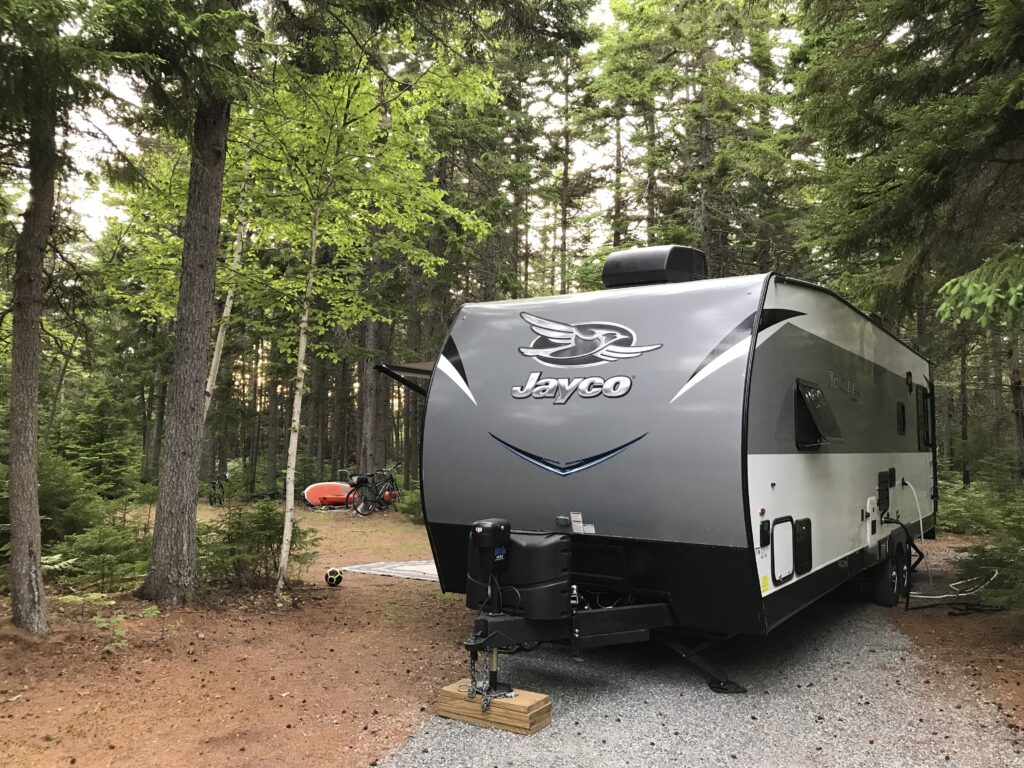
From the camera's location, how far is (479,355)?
557cm

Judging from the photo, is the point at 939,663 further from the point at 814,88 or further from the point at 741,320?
the point at 814,88

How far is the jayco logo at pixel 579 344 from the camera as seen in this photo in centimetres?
492

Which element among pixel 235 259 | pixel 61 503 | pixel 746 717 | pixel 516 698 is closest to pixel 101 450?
pixel 61 503

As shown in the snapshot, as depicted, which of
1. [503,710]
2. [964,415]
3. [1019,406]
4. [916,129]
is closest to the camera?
[503,710]

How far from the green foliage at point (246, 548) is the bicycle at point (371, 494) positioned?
26.6 feet

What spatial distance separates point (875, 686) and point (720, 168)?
11.9 metres

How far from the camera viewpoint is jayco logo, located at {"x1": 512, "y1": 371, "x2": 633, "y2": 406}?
4.81 metres

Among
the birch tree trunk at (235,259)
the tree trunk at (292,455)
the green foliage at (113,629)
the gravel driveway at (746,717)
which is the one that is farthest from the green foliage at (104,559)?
the gravel driveway at (746,717)

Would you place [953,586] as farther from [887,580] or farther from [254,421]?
[254,421]

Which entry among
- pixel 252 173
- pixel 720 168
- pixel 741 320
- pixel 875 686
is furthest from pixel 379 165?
pixel 720 168

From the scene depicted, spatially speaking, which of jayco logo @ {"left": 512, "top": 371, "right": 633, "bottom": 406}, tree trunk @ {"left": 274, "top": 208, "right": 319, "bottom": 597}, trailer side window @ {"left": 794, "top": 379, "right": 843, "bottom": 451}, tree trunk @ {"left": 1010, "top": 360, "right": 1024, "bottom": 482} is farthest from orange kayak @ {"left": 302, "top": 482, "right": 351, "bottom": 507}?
tree trunk @ {"left": 1010, "top": 360, "right": 1024, "bottom": 482}

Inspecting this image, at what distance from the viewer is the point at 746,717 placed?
14.5 ft

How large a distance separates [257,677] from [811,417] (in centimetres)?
433

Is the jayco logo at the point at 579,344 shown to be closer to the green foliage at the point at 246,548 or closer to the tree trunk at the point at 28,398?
the tree trunk at the point at 28,398
